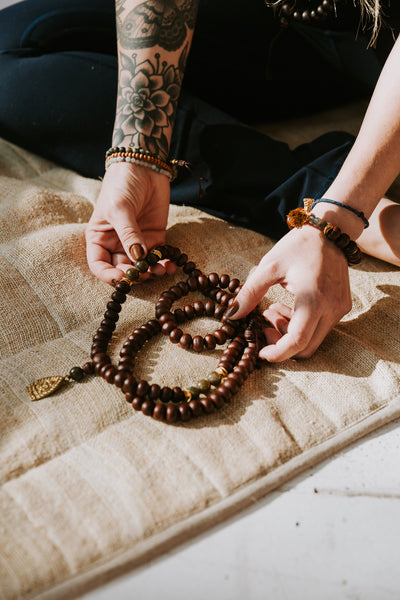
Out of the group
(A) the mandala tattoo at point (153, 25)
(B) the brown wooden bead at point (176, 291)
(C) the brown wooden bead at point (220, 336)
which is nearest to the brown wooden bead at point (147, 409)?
(C) the brown wooden bead at point (220, 336)

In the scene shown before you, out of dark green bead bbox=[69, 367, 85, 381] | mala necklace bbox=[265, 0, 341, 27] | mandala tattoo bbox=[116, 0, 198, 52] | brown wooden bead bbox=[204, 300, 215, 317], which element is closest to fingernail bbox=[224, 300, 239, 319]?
brown wooden bead bbox=[204, 300, 215, 317]

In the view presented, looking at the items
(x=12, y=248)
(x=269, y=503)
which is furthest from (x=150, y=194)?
(x=269, y=503)

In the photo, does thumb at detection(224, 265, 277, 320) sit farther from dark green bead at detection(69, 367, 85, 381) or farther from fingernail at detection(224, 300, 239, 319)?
dark green bead at detection(69, 367, 85, 381)

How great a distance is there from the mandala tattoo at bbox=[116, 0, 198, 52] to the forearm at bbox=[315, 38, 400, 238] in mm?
578

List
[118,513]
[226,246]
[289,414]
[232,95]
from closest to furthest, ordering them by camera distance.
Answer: [118,513] → [289,414] → [226,246] → [232,95]

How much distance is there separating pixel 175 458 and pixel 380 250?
2.54 feet

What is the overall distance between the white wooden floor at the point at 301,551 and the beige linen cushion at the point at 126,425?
0.03 metres

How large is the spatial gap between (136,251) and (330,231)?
428 millimetres

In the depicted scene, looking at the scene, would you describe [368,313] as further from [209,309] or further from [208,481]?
[208,481]

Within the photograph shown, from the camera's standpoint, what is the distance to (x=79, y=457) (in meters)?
0.82

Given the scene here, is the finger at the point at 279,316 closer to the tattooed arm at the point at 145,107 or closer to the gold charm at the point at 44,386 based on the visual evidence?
the tattooed arm at the point at 145,107

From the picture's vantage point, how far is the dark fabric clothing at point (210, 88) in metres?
1.33

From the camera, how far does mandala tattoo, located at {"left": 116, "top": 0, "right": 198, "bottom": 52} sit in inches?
48.9

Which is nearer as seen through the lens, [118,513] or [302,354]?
[118,513]
